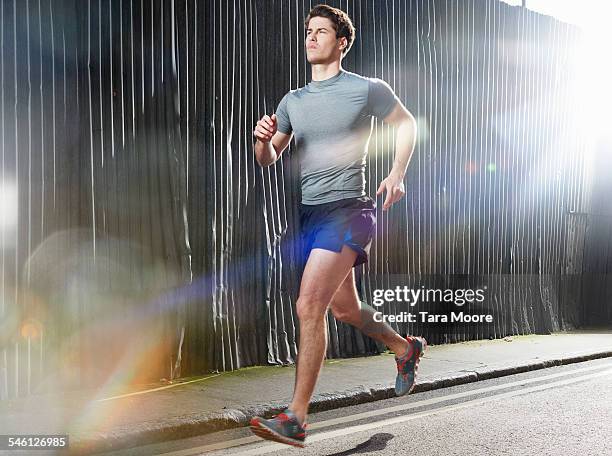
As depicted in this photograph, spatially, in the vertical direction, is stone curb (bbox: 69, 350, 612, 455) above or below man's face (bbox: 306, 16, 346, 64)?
below

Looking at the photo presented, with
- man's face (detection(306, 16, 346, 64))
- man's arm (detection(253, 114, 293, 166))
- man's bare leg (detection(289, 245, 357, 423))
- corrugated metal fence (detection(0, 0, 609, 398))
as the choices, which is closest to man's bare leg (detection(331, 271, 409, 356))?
man's bare leg (detection(289, 245, 357, 423))

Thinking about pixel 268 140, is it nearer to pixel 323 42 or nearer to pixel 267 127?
pixel 267 127

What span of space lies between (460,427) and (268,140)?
2534 mm

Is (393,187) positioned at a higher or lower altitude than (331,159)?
lower

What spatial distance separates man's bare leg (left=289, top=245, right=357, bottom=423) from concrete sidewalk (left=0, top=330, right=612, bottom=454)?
1256 millimetres

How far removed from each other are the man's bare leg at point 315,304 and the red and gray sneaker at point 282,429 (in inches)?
8.2

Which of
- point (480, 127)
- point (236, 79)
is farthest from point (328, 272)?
point (480, 127)

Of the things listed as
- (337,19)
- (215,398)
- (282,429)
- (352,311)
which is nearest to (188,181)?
(215,398)

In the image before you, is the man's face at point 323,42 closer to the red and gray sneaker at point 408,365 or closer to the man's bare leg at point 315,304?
the man's bare leg at point 315,304

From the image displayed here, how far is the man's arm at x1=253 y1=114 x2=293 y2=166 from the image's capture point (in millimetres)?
4809

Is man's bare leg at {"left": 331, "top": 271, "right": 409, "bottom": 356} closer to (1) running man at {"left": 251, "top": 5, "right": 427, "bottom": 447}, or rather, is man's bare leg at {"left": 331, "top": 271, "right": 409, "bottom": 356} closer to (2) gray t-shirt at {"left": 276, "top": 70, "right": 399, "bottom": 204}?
(1) running man at {"left": 251, "top": 5, "right": 427, "bottom": 447}

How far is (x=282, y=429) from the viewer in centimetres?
456

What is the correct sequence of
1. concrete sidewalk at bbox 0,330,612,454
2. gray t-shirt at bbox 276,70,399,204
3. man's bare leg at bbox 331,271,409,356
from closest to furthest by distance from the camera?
1. gray t-shirt at bbox 276,70,399,204
2. man's bare leg at bbox 331,271,409,356
3. concrete sidewalk at bbox 0,330,612,454

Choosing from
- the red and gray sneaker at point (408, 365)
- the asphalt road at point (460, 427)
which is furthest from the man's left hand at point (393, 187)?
the asphalt road at point (460, 427)
